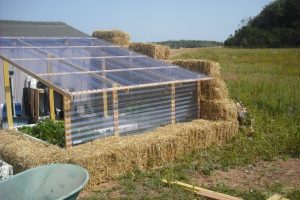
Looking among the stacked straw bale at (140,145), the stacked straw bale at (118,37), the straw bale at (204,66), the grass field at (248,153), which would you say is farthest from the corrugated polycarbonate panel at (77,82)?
the stacked straw bale at (118,37)

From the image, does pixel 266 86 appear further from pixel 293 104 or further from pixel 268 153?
pixel 268 153

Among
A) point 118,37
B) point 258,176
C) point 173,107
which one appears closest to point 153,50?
point 118,37

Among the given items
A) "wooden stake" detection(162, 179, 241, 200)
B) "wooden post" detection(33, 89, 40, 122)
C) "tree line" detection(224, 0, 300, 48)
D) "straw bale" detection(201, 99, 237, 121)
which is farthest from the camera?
"tree line" detection(224, 0, 300, 48)

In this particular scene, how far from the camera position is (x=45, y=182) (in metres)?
5.00

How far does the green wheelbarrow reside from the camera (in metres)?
4.74

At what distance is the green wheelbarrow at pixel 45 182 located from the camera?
474cm

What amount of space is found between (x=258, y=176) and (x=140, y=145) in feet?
8.62

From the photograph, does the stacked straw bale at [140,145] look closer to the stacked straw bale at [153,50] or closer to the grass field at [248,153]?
the grass field at [248,153]

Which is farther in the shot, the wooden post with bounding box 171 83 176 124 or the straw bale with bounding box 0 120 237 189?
the wooden post with bounding box 171 83 176 124

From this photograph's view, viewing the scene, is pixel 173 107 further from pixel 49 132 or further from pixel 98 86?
pixel 49 132

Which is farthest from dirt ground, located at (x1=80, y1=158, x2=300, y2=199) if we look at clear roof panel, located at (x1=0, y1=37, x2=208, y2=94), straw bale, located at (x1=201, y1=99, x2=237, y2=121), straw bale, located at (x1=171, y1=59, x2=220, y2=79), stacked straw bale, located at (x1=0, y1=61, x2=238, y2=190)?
straw bale, located at (x1=171, y1=59, x2=220, y2=79)

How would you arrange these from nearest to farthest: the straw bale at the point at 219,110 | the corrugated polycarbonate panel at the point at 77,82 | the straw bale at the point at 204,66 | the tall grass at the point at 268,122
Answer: the corrugated polycarbonate panel at the point at 77,82, the tall grass at the point at 268,122, the straw bale at the point at 219,110, the straw bale at the point at 204,66

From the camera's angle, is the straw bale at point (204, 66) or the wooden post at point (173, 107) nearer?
the wooden post at point (173, 107)

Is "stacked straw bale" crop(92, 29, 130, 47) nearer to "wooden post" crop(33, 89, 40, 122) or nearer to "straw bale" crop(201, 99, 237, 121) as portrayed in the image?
"wooden post" crop(33, 89, 40, 122)
